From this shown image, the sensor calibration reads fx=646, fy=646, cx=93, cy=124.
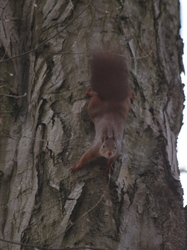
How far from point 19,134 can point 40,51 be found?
0.35m

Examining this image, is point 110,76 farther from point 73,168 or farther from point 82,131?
point 73,168

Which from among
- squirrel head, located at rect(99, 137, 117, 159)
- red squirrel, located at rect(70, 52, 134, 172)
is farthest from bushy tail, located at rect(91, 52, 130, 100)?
squirrel head, located at rect(99, 137, 117, 159)

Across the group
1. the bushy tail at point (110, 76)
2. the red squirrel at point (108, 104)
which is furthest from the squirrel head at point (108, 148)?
the bushy tail at point (110, 76)

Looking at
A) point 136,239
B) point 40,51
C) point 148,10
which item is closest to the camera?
point 136,239

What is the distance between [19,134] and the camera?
7.57 ft

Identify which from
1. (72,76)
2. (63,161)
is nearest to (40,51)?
(72,76)

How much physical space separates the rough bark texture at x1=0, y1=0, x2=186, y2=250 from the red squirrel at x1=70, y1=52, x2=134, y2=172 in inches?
1.9

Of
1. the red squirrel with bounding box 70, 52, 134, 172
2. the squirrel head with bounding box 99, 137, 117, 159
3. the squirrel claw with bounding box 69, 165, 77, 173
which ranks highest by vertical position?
the red squirrel with bounding box 70, 52, 134, 172

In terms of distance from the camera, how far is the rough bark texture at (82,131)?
6.41 feet

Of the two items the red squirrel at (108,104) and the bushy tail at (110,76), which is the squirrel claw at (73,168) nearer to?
the red squirrel at (108,104)

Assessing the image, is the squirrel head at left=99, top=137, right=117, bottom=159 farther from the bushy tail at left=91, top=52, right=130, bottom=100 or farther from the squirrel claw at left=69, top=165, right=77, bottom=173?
the bushy tail at left=91, top=52, right=130, bottom=100

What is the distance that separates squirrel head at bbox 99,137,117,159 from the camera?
199 centimetres

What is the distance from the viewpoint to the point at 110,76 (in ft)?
7.32

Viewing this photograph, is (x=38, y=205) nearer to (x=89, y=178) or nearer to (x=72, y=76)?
(x=89, y=178)
